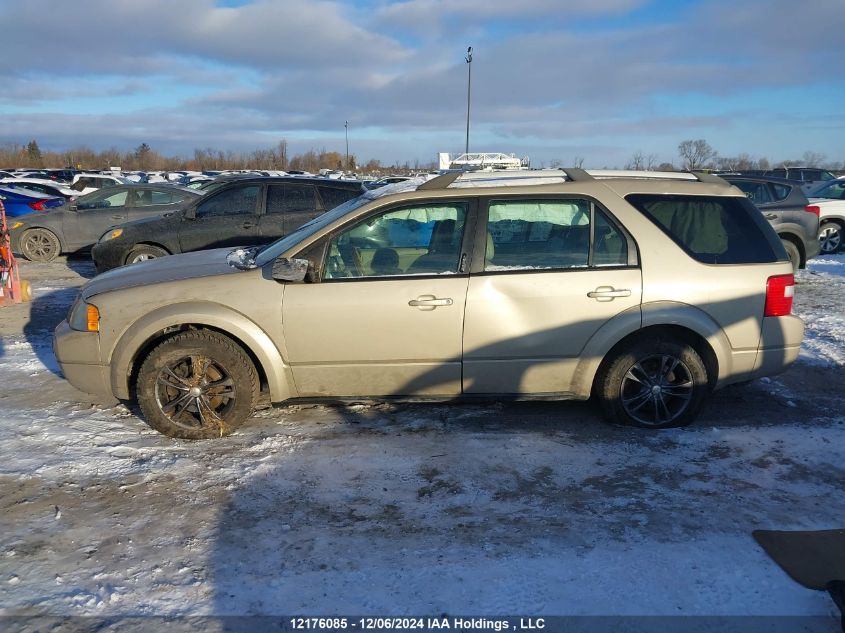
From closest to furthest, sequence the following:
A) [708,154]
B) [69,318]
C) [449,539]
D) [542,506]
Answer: [449,539], [542,506], [69,318], [708,154]

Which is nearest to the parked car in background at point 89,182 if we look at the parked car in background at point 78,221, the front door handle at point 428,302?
the parked car in background at point 78,221

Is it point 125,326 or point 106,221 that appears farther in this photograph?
point 106,221

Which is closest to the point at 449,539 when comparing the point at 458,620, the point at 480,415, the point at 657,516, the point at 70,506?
the point at 458,620

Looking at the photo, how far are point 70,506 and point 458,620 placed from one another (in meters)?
2.29

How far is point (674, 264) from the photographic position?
4.26 meters

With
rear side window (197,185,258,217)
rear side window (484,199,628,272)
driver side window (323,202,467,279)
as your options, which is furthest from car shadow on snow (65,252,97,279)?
rear side window (484,199,628,272)

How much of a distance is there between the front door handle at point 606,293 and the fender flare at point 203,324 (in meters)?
2.10

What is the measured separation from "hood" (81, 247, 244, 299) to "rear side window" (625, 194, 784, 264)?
9.66ft

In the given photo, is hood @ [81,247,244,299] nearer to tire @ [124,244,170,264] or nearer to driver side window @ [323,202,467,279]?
driver side window @ [323,202,467,279]

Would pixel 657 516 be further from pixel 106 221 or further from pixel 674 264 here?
pixel 106 221

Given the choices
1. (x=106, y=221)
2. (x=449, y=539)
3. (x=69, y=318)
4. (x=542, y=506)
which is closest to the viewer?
(x=449, y=539)

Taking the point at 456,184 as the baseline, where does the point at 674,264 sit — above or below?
below

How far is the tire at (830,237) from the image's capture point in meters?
13.1

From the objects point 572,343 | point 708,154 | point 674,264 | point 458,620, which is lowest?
point 458,620
